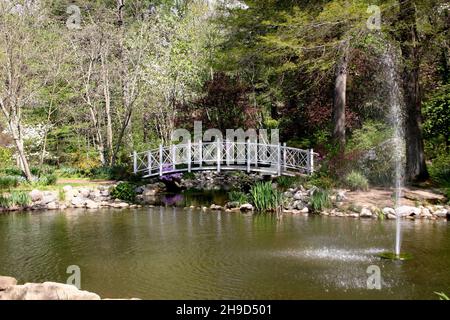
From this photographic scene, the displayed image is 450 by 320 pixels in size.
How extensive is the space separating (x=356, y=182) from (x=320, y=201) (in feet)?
4.66

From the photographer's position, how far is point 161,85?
2430cm

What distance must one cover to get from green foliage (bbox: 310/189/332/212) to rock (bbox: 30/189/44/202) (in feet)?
→ 28.0

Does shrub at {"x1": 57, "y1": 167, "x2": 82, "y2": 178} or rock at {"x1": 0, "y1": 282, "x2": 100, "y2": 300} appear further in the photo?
shrub at {"x1": 57, "y1": 167, "x2": 82, "y2": 178}

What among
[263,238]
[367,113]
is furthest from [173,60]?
[263,238]

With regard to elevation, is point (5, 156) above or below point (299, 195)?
above

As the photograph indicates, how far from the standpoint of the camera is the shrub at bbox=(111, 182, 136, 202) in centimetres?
1703

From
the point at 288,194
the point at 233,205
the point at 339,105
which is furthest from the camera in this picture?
the point at 339,105

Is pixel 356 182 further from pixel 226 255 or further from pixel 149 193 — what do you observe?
pixel 149 193

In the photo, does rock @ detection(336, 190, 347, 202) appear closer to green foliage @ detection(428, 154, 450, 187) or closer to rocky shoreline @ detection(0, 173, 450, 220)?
rocky shoreline @ detection(0, 173, 450, 220)

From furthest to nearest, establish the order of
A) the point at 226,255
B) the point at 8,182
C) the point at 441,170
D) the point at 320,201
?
the point at 8,182 < the point at 441,170 < the point at 320,201 < the point at 226,255

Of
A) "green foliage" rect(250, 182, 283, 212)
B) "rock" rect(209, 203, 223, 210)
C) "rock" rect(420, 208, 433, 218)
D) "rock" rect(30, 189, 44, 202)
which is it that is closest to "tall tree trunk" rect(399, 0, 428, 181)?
"rock" rect(420, 208, 433, 218)

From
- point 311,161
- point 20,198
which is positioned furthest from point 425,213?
point 20,198

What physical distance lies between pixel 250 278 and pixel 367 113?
14.5m

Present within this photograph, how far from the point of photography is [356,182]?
1462 cm
